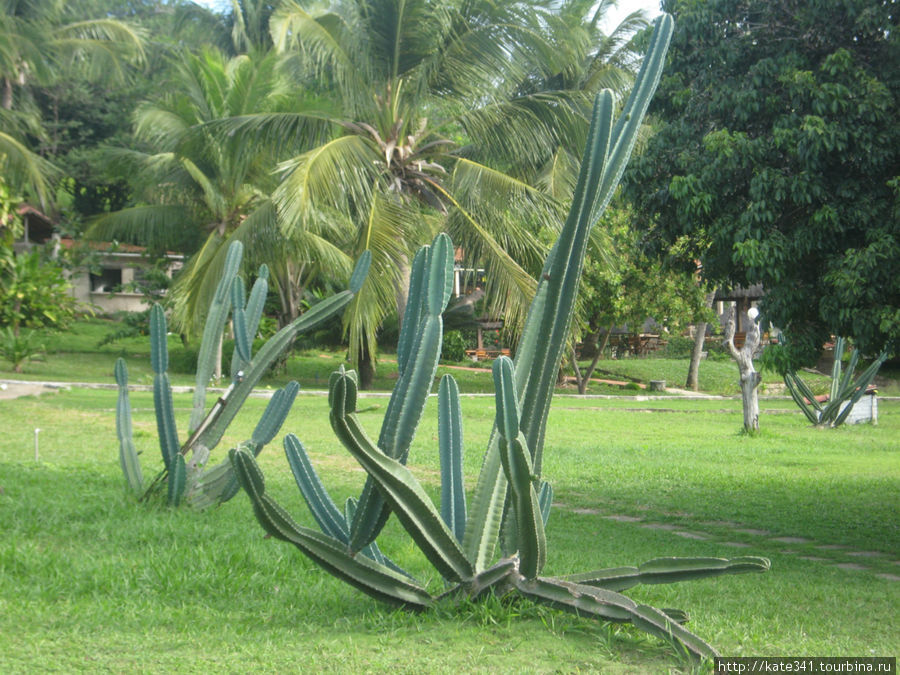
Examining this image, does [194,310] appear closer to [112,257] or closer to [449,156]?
[449,156]

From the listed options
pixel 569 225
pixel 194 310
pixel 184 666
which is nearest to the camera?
pixel 184 666

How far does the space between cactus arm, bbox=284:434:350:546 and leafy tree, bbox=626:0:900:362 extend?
3.54 m

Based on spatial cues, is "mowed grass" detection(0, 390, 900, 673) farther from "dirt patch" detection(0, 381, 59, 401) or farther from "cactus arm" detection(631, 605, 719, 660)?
"dirt patch" detection(0, 381, 59, 401)

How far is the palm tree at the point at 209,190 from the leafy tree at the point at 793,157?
30.6 feet

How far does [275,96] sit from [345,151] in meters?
5.85

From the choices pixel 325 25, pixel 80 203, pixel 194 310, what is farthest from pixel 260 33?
pixel 194 310

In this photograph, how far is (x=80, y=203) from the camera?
31.4 meters

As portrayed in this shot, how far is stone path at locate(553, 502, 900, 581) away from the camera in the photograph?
19.6 feet

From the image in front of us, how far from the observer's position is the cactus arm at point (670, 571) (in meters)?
3.39

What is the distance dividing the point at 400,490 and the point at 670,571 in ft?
3.65

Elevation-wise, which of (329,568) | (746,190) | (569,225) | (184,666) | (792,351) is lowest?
(184,666)

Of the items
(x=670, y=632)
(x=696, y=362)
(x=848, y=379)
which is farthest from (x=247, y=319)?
(x=696, y=362)

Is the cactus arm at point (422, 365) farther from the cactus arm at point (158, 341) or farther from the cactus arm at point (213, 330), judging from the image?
the cactus arm at point (213, 330)

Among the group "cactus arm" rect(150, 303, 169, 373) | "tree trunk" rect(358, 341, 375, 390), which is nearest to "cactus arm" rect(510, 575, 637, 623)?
"cactus arm" rect(150, 303, 169, 373)
